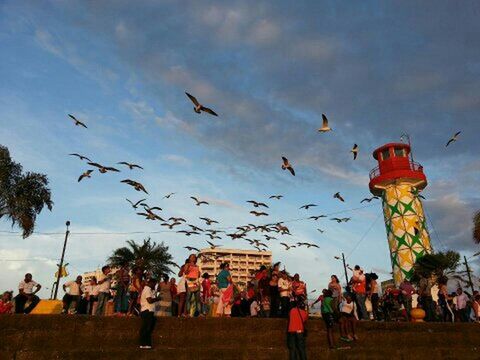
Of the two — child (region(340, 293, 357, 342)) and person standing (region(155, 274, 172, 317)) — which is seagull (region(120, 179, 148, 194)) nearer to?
person standing (region(155, 274, 172, 317))

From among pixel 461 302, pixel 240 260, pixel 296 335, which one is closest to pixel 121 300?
pixel 296 335

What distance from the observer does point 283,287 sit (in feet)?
42.0

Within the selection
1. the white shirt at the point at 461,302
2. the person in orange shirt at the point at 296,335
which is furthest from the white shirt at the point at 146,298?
the white shirt at the point at 461,302

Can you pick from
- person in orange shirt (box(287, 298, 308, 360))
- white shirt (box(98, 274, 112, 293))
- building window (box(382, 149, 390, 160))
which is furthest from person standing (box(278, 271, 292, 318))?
building window (box(382, 149, 390, 160))

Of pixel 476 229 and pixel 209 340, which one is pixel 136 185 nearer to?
pixel 209 340

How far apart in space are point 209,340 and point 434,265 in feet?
73.3

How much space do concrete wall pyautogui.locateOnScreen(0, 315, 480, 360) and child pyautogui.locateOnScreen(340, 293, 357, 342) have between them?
0.40 meters

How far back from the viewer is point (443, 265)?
27.7 metres

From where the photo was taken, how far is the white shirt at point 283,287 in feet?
41.8

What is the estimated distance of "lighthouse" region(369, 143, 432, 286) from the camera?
30.0 meters

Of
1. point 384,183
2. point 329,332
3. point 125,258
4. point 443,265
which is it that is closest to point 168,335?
point 329,332

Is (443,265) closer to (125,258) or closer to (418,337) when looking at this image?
(418,337)

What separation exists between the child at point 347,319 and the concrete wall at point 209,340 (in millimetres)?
400

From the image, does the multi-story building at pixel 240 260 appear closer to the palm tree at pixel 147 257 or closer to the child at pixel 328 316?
the palm tree at pixel 147 257
